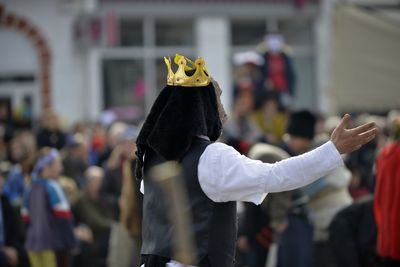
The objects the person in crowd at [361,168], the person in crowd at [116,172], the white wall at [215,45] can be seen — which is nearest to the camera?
the person in crowd at [116,172]

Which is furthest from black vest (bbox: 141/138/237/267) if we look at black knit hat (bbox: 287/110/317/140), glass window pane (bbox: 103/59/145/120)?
glass window pane (bbox: 103/59/145/120)

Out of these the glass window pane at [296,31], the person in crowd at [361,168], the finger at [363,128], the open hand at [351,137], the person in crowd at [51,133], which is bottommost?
the person in crowd at [361,168]

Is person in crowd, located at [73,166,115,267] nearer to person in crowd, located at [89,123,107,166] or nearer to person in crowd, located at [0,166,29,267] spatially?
person in crowd, located at [0,166,29,267]

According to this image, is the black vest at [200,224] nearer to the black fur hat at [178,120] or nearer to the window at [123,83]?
the black fur hat at [178,120]

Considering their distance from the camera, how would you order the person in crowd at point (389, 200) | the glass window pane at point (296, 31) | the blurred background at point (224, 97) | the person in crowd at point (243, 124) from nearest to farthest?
the person in crowd at point (389, 200)
the blurred background at point (224, 97)
the person in crowd at point (243, 124)
the glass window pane at point (296, 31)

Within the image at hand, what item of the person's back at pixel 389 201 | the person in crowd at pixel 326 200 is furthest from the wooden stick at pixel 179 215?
the person in crowd at pixel 326 200

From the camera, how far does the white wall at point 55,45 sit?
2153 centimetres

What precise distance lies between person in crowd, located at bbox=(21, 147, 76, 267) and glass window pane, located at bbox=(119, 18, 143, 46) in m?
12.2

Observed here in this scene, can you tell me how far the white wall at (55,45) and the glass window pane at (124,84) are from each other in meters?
0.78

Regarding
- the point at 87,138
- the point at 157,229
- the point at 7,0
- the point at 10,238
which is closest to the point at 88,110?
the point at 7,0

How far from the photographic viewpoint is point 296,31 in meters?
23.4

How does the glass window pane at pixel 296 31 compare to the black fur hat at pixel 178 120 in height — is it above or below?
above

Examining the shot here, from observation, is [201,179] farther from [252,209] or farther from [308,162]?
[252,209]

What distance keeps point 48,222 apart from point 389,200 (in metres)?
3.81
